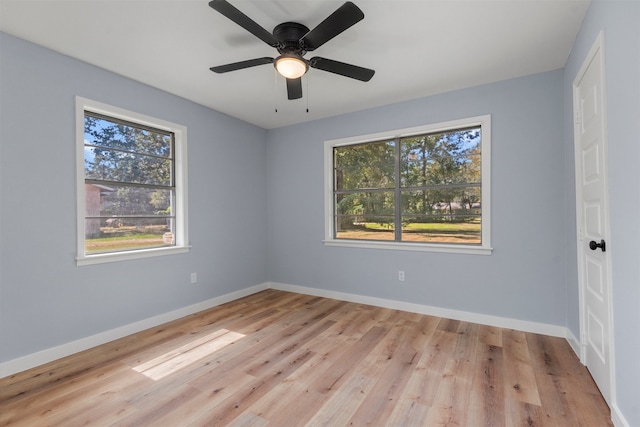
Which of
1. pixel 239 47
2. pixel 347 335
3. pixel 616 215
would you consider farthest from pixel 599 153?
pixel 239 47

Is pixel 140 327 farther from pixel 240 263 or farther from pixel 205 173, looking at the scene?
pixel 205 173

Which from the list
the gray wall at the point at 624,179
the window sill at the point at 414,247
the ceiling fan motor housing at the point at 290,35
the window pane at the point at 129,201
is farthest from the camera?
the window sill at the point at 414,247

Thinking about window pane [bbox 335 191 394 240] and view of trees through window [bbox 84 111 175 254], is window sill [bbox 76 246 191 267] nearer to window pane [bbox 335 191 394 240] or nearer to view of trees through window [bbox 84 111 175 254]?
view of trees through window [bbox 84 111 175 254]

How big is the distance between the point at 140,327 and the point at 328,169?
9.69 feet

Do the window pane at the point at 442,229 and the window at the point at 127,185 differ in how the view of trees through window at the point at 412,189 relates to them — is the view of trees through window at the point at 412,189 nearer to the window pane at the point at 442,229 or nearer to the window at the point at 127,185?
the window pane at the point at 442,229

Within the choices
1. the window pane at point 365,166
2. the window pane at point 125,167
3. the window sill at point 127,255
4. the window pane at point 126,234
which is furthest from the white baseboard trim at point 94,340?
the window pane at point 365,166

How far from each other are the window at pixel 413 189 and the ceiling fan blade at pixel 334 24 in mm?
1998

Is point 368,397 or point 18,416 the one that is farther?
point 368,397

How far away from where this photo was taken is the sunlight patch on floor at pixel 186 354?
7.62ft

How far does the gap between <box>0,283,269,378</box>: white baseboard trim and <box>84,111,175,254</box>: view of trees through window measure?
0.79 metres

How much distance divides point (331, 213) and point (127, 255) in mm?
2533

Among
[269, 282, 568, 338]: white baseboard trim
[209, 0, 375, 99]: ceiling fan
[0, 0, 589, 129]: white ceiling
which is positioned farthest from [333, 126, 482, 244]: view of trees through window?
[209, 0, 375, 99]: ceiling fan

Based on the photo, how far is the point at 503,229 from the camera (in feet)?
10.3

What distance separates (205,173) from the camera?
383cm
